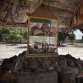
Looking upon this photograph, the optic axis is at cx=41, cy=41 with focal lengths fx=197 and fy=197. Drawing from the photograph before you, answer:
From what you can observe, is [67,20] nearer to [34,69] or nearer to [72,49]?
[34,69]

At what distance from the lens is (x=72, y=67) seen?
3.42 meters

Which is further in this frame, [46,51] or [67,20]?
[67,20]

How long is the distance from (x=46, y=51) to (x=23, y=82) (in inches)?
26.9

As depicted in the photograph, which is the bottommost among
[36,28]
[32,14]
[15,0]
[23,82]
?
[23,82]

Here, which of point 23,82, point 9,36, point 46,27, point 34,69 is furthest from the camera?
point 9,36

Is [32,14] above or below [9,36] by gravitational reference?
above

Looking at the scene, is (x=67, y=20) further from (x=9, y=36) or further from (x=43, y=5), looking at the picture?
(x=9, y=36)

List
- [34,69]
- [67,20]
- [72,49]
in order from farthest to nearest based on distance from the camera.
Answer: [72,49], [67,20], [34,69]

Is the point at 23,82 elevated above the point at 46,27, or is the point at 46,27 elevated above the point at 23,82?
the point at 46,27

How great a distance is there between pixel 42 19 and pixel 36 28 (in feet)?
0.59

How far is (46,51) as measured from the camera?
3234 millimetres

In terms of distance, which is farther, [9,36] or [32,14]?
[9,36]

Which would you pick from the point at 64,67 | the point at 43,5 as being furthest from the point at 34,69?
the point at 43,5

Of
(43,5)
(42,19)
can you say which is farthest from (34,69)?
(43,5)
